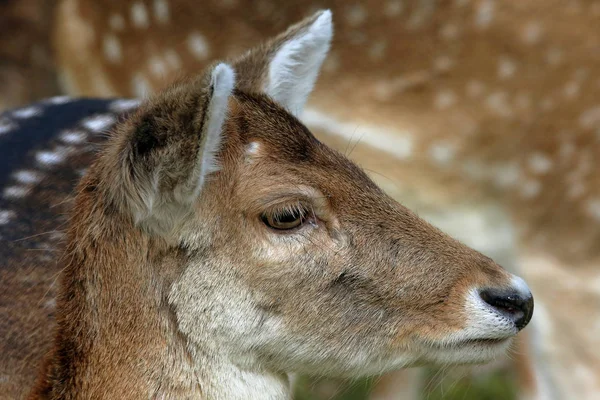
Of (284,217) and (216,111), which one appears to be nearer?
(216,111)

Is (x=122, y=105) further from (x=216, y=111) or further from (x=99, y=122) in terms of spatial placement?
(x=216, y=111)

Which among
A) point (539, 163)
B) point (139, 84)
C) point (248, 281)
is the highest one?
point (248, 281)

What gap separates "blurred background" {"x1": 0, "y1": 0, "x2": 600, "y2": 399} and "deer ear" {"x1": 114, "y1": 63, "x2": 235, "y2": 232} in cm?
176

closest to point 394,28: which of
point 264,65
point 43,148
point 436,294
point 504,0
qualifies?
point 504,0

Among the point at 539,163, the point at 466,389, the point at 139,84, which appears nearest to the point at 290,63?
the point at 139,84

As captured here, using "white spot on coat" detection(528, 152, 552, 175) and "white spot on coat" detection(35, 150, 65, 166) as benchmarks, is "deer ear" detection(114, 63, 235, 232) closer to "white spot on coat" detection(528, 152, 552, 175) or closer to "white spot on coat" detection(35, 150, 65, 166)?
"white spot on coat" detection(35, 150, 65, 166)

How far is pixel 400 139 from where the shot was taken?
14.7ft

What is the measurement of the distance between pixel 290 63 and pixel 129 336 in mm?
1052

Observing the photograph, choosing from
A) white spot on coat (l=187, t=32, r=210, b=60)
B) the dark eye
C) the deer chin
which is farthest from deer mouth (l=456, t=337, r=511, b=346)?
white spot on coat (l=187, t=32, r=210, b=60)

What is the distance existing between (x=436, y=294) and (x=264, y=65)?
935mm

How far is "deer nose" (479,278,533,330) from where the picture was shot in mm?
2594

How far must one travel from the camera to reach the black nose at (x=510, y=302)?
8.51 ft

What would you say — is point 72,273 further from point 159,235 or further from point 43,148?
point 43,148

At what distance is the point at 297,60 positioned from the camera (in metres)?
3.23
